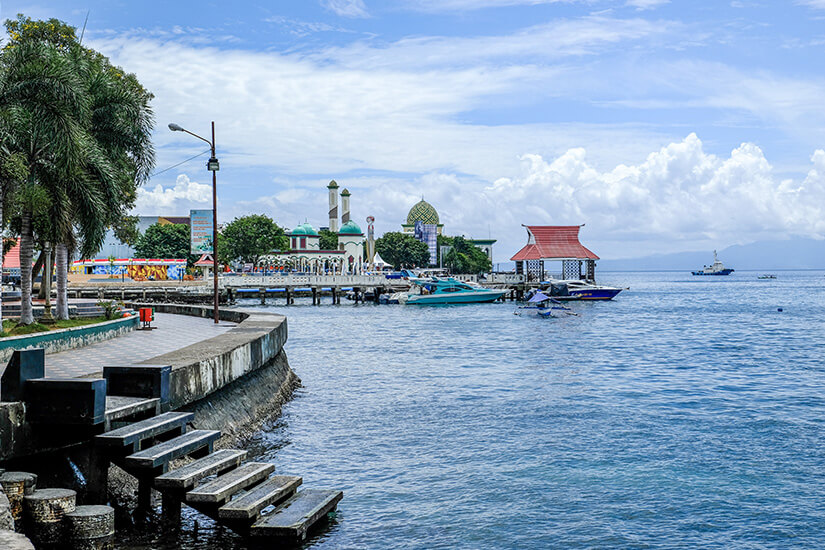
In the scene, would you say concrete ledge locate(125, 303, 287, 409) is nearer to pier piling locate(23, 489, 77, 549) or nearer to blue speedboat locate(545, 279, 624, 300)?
pier piling locate(23, 489, 77, 549)

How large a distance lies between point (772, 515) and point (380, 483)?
6.08 m

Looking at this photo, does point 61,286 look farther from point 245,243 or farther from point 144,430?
point 245,243

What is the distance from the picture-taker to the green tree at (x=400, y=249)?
134 metres

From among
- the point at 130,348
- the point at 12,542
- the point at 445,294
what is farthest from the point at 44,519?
the point at 445,294

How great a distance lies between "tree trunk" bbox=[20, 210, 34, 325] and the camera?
70.8 ft

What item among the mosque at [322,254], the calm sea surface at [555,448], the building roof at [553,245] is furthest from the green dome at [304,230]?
the calm sea surface at [555,448]

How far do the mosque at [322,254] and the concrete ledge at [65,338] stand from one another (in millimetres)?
85995

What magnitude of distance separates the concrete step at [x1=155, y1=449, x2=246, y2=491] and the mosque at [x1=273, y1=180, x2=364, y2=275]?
328 ft

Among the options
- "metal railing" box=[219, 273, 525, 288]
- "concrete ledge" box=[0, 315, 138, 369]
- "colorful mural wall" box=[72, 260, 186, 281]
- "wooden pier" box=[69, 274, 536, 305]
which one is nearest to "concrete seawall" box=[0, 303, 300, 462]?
"concrete ledge" box=[0, 315, 138, 369]

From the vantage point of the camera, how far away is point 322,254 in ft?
388

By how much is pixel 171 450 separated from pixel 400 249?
12456cm

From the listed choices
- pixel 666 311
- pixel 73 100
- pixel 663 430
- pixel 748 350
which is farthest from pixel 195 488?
pixel 666 311

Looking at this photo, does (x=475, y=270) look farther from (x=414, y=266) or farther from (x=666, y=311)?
(x=666, y=311)

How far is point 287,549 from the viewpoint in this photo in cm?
956
